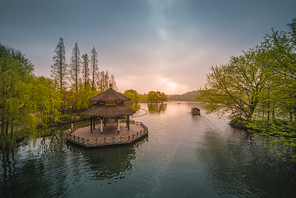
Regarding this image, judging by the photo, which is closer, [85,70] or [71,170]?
[71,170]

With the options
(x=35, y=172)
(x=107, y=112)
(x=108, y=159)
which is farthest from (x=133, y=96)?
(x=35, y=172)

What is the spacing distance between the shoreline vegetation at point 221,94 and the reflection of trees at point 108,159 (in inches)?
221

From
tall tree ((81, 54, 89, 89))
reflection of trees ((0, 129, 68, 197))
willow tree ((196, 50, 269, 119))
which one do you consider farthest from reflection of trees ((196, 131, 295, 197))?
tall tree ((81, 54, 89, 89))

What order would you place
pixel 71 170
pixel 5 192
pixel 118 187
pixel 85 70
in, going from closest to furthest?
pixel 5 192 → pixel 118 187 → pixel 71 170 → pixel 85 70

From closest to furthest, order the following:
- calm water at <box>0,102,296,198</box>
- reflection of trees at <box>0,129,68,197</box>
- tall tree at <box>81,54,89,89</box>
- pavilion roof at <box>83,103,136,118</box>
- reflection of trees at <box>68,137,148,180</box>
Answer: reflection of trees at <box>0,129,68,197</box>, calm water at <box>0,102,296,198</box>, reflection of trees at <box>68,137,148,180</box>, pavilion roof at <box>83,103,136,118</box>, tall tree at <box>81,54,89,89</box>

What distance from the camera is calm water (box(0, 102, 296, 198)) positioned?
9312 mm

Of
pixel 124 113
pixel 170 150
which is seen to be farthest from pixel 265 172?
pixel 124 113

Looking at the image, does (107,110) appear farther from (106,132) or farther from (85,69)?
(85,69)

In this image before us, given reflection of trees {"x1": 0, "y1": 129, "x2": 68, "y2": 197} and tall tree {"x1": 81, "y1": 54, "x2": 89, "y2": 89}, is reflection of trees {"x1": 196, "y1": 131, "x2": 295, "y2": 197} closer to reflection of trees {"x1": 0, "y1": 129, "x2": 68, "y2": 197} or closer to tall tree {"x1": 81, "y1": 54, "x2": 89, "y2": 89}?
reflection of trees {"x1": 0, "y1": 129, "x2": 68, "y2": 197}

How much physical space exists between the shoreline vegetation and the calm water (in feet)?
8.14

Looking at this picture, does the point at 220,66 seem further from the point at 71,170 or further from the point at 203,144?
the point at 71,170

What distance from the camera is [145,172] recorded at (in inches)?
459

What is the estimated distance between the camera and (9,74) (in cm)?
1025

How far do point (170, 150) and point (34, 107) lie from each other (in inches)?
625
